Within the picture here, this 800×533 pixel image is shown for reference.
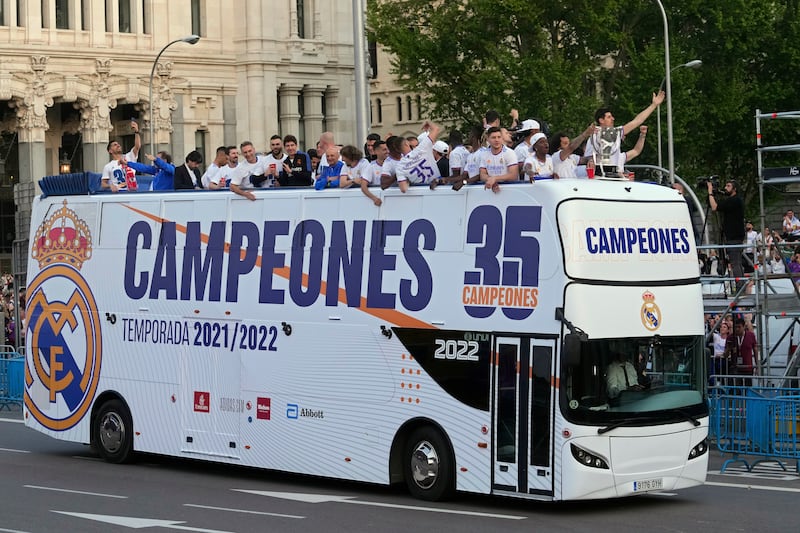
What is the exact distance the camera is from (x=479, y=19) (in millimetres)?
64750

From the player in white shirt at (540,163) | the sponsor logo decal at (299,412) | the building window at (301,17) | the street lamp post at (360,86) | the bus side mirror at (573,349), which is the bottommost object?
the sponsor logo decal at (299,412)

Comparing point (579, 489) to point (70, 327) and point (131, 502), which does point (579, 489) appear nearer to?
point (131, 502)

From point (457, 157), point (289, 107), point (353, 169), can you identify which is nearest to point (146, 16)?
point (289, 107)

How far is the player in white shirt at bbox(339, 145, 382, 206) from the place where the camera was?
1852 centimetres

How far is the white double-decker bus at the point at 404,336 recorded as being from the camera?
16.3 metres

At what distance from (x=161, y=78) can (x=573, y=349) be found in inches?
2484

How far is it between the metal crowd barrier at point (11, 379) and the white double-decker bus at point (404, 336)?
8.90 m

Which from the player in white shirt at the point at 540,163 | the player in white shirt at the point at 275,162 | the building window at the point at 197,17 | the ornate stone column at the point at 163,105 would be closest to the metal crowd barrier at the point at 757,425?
the player in white shirt at the point at 540,163

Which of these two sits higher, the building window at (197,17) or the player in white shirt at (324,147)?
the building window at (197,17)

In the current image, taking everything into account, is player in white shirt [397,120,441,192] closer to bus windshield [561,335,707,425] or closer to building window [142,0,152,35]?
bus windshield [561,335,707,425]

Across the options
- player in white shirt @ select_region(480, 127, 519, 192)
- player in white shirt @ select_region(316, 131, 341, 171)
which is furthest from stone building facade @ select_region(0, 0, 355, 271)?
player in white shirt @ select_region(480, 127, 519, 192)

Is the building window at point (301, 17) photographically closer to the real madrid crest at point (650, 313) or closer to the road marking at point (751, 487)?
the road marking at point (751, 487)

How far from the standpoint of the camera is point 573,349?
16016 mm

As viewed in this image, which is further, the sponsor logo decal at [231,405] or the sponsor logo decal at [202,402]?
the sponsor logo decal at [202,402]
